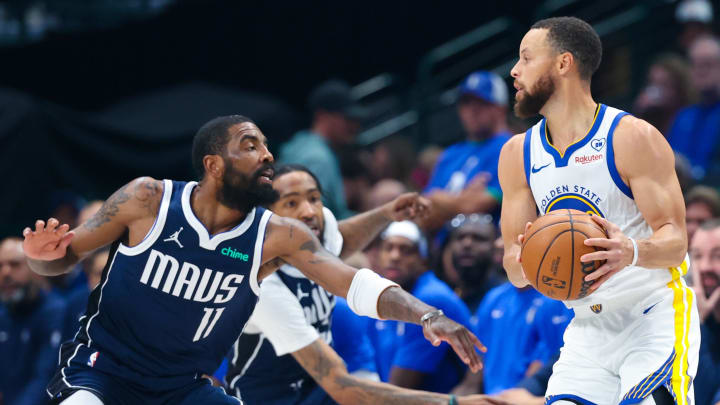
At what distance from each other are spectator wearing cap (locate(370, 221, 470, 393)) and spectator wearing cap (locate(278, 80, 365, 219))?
5.02ft

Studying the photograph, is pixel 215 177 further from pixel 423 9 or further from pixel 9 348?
pixel 423 9

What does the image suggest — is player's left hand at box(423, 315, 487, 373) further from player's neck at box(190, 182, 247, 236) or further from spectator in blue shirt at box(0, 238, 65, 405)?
spectator in blue shirt at box(0, 238, 65, 405)

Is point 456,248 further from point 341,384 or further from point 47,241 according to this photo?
point 47,241

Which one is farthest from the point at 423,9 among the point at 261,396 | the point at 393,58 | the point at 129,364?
the point at 129,364

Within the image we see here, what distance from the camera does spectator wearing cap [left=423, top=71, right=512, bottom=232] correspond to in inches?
324

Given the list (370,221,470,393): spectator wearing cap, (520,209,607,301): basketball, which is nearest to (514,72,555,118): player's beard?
(520,209,607,301): basketball

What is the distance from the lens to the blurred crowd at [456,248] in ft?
22.5

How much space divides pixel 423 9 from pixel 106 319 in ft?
26.2

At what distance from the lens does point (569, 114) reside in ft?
15.9

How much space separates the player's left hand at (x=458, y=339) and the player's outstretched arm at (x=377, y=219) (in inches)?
66.8

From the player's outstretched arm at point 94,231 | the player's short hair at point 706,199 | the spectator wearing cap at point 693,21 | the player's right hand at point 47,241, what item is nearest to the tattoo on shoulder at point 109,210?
the player's outstretched arm at point 94,231

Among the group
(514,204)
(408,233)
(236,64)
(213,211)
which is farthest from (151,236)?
(236,64)

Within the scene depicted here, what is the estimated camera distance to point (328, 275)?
517cm

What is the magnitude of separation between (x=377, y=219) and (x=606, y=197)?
207cm
